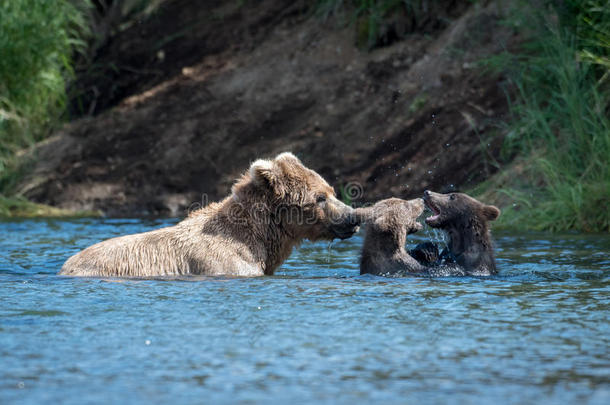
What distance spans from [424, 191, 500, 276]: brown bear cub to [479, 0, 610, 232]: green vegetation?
3.67 meters

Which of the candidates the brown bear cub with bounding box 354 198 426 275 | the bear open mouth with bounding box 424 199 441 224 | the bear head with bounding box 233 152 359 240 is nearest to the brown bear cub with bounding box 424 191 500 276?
the bear open mouth with bounding box 424 199 441 224

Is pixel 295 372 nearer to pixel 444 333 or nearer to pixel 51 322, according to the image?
pixel 444 333

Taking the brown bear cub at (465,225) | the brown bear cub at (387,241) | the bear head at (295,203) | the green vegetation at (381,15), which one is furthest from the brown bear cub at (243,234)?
the green vegetation at (381,15)

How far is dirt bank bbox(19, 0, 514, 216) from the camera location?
648 inches

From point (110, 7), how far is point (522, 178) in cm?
1425

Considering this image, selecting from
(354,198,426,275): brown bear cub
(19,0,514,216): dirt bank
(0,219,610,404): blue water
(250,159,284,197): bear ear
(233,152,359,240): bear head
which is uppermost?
(19,0,514,216): dirt bank

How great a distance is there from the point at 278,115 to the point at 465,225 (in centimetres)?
1051

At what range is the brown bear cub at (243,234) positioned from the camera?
833cm

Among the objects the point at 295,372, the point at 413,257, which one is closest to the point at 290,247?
the point at 413,257

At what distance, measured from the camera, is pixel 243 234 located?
8.53 metres

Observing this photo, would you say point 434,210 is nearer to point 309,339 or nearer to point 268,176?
point 268,176

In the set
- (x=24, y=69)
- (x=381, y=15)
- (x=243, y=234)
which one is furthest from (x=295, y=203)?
(x=381, y=15)

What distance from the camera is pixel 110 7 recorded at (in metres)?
24.3

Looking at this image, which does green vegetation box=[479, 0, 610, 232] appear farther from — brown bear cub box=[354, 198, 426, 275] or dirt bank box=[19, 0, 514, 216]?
brown bear cub box=[354, 198, 426, 275]
